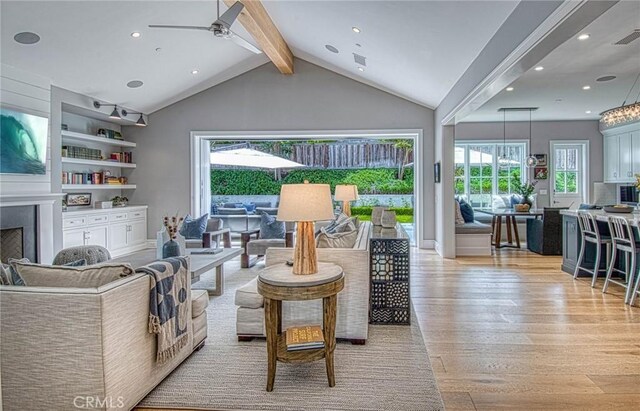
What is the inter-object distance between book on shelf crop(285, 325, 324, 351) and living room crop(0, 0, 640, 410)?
4 cm

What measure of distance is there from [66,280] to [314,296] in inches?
55.0

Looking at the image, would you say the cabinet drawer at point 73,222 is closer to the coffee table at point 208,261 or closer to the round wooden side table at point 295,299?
the coffee table at point 208,261

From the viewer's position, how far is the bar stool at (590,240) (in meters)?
4.96

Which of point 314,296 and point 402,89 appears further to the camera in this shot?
point 402,89

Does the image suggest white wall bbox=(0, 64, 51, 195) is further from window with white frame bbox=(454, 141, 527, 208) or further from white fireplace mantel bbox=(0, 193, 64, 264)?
window with white frame bbox=(454, 141, 527, 208)

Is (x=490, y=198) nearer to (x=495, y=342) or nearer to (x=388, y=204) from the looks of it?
(x=388, y=204)

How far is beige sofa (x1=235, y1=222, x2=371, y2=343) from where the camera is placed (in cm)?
331

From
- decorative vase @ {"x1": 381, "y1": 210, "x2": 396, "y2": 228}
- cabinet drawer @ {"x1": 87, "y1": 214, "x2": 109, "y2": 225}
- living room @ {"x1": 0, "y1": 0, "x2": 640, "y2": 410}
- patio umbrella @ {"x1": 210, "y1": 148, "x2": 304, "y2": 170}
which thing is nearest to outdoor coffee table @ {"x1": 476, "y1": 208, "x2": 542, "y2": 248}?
living room @ {"x1": 0, "y1": 0, "x2": 640, "y2": 410}

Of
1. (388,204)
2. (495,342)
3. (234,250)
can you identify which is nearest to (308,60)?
(388,204)

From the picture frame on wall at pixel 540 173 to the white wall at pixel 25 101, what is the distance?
361 inches

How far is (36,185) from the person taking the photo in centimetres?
555

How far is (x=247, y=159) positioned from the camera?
9438mm

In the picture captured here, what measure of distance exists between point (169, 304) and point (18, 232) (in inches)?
156

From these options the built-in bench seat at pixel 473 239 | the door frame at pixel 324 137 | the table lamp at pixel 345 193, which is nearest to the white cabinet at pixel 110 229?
the door frame at pixel 324 137
